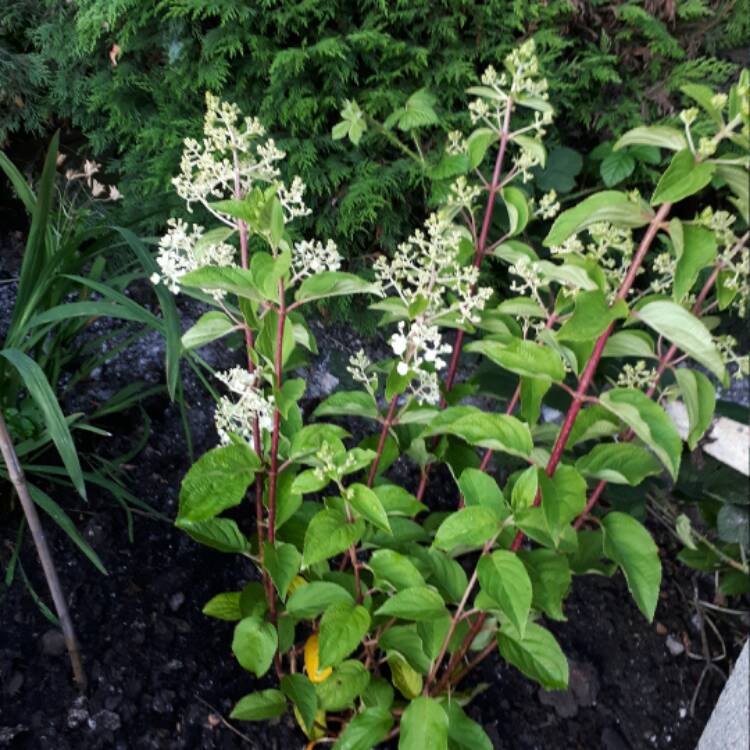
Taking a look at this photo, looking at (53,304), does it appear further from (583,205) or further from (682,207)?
(682,207)

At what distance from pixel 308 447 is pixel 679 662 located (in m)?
1.37

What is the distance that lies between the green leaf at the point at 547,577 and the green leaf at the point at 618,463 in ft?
0.58

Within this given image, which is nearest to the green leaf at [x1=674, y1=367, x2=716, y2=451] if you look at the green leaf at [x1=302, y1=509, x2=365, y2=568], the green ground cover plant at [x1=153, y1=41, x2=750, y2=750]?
the green ground cover plant at [x1=153, y1=41, x2=750, y2=750]

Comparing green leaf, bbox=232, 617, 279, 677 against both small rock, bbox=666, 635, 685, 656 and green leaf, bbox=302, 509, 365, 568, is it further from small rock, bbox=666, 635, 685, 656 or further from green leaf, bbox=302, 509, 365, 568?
small rock, bbox=666, 635, 685, 656

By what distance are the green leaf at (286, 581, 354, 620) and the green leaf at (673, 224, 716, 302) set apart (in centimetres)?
75

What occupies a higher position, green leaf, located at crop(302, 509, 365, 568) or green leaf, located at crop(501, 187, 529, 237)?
green leaf, located at crop(501, 187, 529, 237)

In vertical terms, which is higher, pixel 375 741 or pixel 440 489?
pixel 375 741

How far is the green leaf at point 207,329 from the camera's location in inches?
42.8

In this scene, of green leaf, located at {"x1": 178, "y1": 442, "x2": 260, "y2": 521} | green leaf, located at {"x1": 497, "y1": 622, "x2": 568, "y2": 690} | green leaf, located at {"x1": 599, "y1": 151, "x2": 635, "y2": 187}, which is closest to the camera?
green leaf, located at {"x1": 178, "y1": 442, "x2": 260, "y2": 521}

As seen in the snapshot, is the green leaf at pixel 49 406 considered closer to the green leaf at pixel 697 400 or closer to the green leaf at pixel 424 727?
the green leaf at pixel 424 727

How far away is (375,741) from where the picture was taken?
1262 mm

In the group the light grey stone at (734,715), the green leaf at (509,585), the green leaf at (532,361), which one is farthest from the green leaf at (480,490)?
the light grey stone at (734,715)

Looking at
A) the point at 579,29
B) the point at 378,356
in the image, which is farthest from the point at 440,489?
the point at 579,29

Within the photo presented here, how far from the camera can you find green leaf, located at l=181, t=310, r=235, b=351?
109cm
